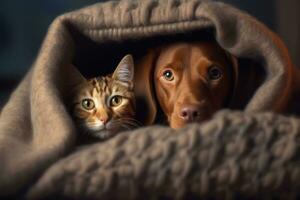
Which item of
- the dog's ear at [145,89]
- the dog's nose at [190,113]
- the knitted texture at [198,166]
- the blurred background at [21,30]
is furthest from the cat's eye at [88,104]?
the blurred background at [21,30]

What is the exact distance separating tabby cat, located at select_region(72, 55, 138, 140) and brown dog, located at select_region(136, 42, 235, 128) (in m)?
0.05

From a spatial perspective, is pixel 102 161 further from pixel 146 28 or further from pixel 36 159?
pixel 146 28

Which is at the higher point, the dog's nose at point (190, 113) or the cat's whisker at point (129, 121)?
the dog's nose at point (190, 113)

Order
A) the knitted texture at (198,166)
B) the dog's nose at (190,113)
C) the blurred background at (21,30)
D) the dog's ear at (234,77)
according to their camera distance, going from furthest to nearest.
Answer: the blurred background at (21,30), the dog's ear at (234,77), the dog's nose at (190,113), the knitted texture at (198,166)

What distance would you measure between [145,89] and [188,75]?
0.11 meters

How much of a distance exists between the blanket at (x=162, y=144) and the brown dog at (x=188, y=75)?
0.46 feet

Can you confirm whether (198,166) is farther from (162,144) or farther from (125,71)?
(125,71)

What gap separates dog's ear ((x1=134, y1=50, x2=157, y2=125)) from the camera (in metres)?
1.10

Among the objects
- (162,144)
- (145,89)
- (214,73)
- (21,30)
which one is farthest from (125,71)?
(21,30)

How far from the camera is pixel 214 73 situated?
110cm

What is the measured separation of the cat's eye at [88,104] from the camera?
42.0 inches

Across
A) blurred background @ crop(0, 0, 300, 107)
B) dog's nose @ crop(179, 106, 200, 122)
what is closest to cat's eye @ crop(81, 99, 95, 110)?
dog's nose @ crop(179, 106, 200, 122)

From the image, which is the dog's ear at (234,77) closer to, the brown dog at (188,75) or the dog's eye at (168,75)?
the brown dog at (188,75)

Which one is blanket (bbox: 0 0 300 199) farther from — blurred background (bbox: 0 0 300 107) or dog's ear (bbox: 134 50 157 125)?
blurred background (bbox: 0 0 300 107)
